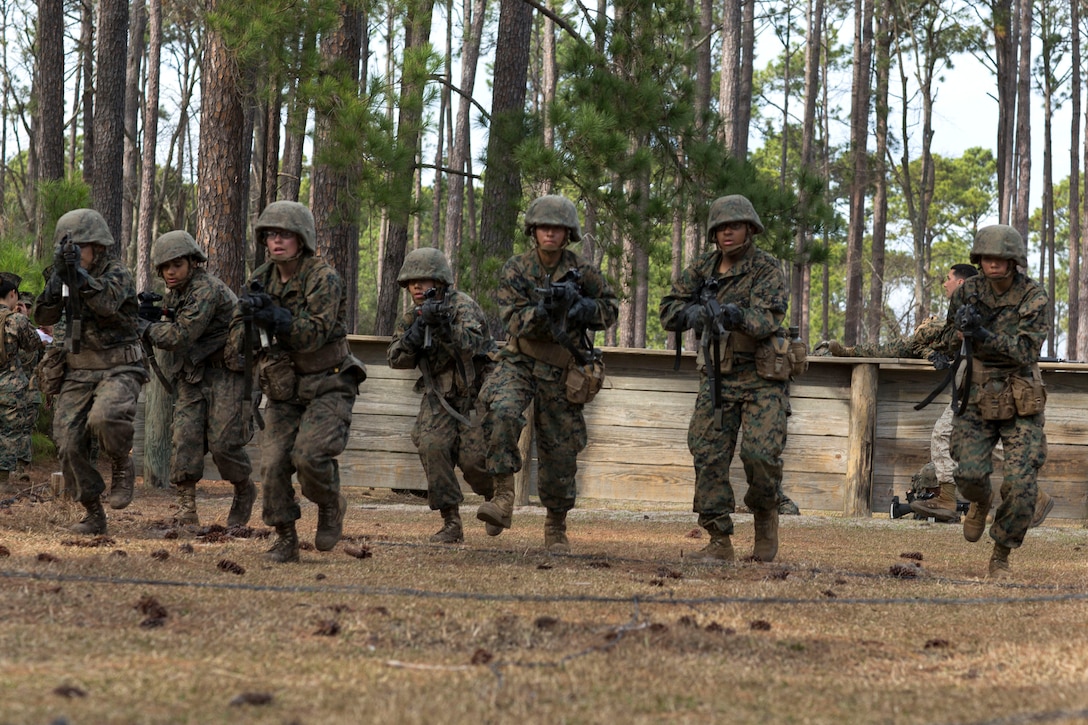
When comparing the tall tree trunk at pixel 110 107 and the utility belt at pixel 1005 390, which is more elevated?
the tall tree trunk at pixel 110 107

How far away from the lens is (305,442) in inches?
265

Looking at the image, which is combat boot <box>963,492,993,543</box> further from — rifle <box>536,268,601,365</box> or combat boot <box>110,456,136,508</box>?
combat boot <box>110,456,136,508</box>

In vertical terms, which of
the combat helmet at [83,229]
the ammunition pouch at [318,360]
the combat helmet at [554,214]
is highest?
the combat helmet at [554,214]

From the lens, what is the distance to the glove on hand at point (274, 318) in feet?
21.5

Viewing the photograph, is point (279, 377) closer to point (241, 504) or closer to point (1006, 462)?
point (241, 504)

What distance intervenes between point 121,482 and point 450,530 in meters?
2.23

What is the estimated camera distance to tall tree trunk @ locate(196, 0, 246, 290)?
13.6 meters

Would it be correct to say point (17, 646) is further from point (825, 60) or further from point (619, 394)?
point (825, 60)

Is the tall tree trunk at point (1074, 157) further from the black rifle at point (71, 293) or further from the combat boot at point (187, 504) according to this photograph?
the black rifle at point (71, 293)

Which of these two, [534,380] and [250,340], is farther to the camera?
[534,380]

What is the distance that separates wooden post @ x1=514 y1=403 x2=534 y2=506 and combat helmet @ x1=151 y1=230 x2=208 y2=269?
459 centimetres

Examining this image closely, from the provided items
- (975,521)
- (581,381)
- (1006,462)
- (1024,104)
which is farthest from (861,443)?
(1024,104)

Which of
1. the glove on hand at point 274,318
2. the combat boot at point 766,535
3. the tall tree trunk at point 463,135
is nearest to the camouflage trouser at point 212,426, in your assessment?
the glove on hand at point 274,318

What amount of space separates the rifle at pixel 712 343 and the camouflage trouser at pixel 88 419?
356 centimetres
